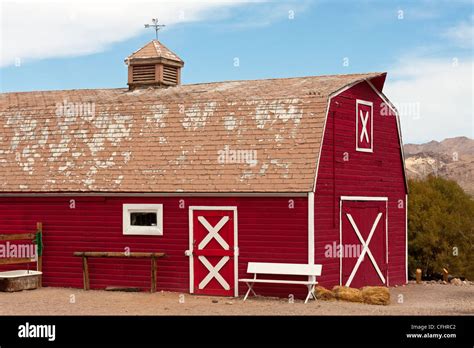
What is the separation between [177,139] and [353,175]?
4.54m

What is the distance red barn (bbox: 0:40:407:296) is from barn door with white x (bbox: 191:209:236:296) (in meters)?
0.03

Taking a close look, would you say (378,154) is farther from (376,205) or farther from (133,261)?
(133,261)

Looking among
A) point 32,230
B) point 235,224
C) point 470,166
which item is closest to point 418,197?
point 235,224

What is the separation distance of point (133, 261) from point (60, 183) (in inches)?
111

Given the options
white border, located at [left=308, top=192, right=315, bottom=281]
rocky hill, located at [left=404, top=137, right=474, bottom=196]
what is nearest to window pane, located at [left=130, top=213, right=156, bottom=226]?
white border, located at [left=308, top=192, right=315, bottom=281]

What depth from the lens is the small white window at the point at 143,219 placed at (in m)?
20.4

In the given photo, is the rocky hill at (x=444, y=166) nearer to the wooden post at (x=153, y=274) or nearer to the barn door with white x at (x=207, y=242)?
the barn door with white x at (x=207, y=242)

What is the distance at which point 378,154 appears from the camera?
75.3 ft

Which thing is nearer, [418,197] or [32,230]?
[32,230]

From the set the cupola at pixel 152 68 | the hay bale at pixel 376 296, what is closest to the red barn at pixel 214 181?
the hay bale at pixel 376 296

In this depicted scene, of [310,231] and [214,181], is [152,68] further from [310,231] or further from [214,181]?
[310,231]

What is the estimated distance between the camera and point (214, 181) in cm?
1980

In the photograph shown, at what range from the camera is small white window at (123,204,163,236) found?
2042cm

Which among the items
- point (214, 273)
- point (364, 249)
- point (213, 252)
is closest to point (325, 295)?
point (214, 273)
